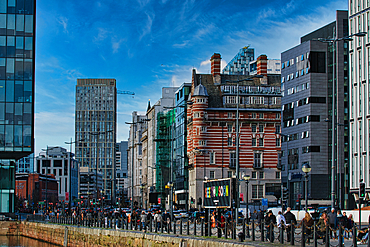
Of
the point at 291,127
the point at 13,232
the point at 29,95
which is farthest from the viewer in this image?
the point at 291,127

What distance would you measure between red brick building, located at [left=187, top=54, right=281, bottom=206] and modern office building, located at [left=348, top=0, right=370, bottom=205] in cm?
2474

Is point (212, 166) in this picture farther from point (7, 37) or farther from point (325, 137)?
point (7, 37)

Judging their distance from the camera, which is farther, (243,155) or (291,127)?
(243,155)

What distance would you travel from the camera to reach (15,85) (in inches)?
2692

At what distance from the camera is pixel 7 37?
68.9 metres

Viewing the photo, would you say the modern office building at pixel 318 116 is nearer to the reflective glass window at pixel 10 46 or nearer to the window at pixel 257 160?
the window at pixel 257 160

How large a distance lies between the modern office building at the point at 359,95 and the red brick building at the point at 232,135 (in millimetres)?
24744

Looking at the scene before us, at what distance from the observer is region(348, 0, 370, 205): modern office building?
70.3 meters

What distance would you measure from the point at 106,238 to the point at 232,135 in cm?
6105

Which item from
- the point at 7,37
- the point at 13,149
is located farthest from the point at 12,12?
the point at 13,149

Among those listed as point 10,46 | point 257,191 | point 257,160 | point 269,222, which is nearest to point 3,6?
point 10,46

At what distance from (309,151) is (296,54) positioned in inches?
592

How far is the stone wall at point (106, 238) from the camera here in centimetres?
2641

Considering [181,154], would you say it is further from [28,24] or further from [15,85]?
[28,24]
